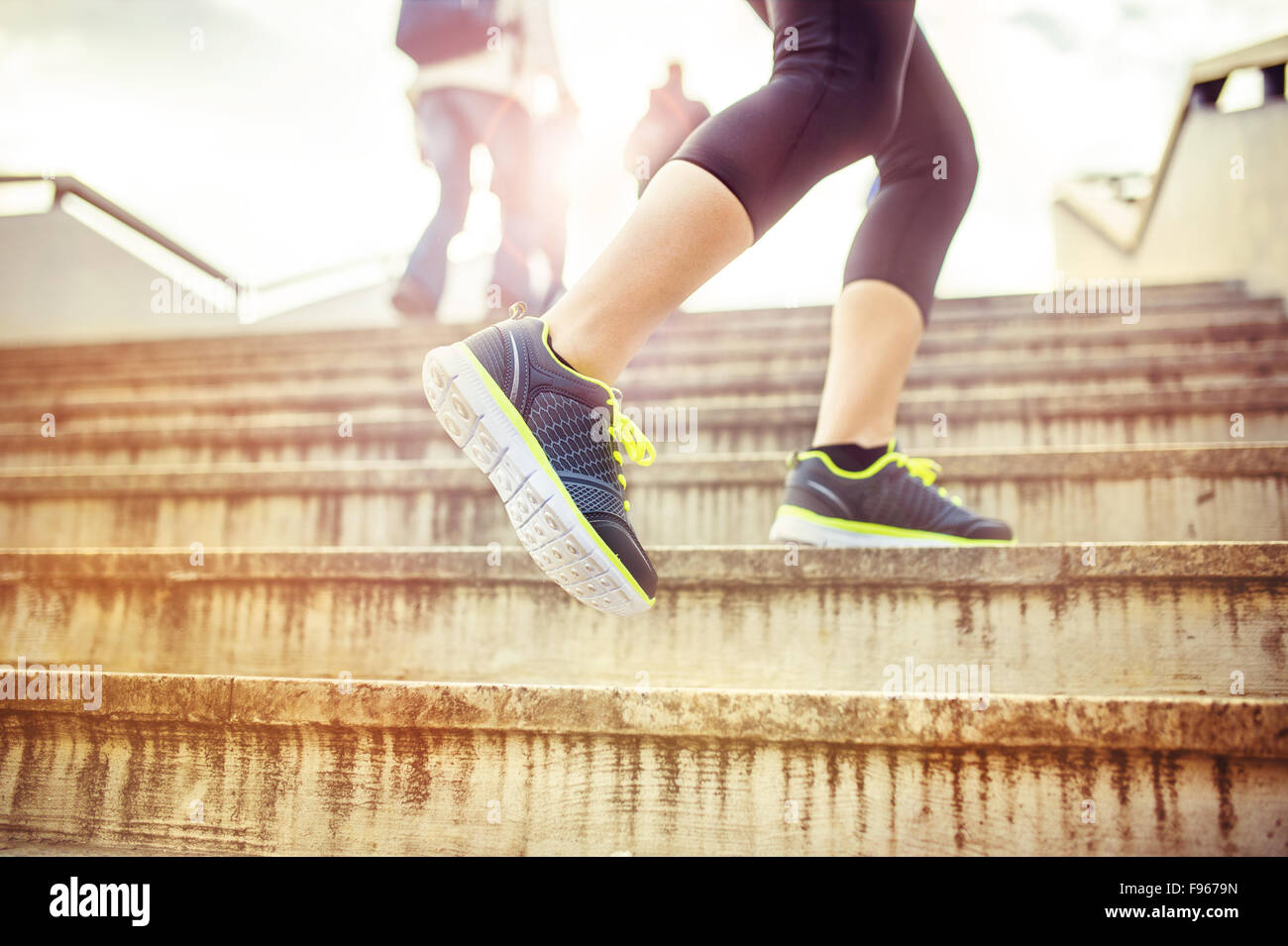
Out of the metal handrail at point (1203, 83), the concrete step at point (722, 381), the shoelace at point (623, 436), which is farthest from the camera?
the metal handrail at point (1203, 83)

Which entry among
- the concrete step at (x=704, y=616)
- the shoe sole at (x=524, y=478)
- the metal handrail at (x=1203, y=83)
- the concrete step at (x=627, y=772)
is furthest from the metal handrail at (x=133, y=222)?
the metal handrail at (x=1203, y=83)

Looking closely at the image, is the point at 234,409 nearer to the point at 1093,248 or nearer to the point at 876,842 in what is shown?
the point at 876,842

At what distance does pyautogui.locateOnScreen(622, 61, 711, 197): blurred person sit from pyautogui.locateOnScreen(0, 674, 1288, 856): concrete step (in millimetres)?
2795

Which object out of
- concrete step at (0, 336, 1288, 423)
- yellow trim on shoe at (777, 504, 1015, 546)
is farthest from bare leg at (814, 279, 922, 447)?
concrete step at (0, 336, 1288, 423)

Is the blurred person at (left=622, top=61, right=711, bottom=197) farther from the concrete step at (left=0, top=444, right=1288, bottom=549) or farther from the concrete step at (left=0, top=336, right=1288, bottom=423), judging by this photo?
the concrete step at (left=0, top=444, right=1288, bottom=549)

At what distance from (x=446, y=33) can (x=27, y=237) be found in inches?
157

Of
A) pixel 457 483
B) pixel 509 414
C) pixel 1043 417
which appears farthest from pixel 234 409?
pixel 1043 417

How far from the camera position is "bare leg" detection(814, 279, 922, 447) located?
4.30ft

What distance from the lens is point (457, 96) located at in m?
2.94

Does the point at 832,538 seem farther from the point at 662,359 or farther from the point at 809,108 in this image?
the point at 662,359

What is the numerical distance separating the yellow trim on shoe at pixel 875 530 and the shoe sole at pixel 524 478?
50 cm

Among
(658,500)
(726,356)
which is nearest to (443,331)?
(726,356)

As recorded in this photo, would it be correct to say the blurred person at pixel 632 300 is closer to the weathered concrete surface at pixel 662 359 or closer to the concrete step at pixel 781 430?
the concrete step at pixel 781 430

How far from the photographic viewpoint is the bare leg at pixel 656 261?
2.90ft
